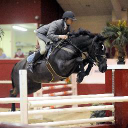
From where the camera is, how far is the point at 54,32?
496 centimetres

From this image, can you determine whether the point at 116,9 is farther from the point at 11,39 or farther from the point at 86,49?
the point at 86,49

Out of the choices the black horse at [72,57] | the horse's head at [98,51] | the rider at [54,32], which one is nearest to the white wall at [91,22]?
the rider at [54,32]

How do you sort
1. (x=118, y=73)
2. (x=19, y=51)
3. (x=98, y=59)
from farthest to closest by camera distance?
(x=19, y=51), (x=98, y=59), (x=118, y=73)

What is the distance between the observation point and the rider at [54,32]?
491 centimetres

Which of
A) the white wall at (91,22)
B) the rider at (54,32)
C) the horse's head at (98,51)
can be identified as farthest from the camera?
the white wall at (91,22)

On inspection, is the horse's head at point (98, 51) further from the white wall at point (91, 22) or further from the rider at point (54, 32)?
the white wall at point (91, 22)

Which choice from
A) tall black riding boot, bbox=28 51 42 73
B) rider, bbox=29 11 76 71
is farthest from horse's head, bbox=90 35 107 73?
tall black riding boot, bbox=28 51 42 73

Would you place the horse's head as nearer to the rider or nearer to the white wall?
the rider

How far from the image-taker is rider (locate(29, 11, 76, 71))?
193 inches

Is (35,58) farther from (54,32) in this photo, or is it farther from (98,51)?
(98,51)

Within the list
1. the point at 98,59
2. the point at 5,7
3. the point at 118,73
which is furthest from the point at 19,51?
the point at 118,73

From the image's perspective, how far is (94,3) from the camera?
1212 centimetres

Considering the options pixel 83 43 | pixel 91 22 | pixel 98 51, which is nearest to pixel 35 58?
pixel 83 43

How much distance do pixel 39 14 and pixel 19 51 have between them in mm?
1404
